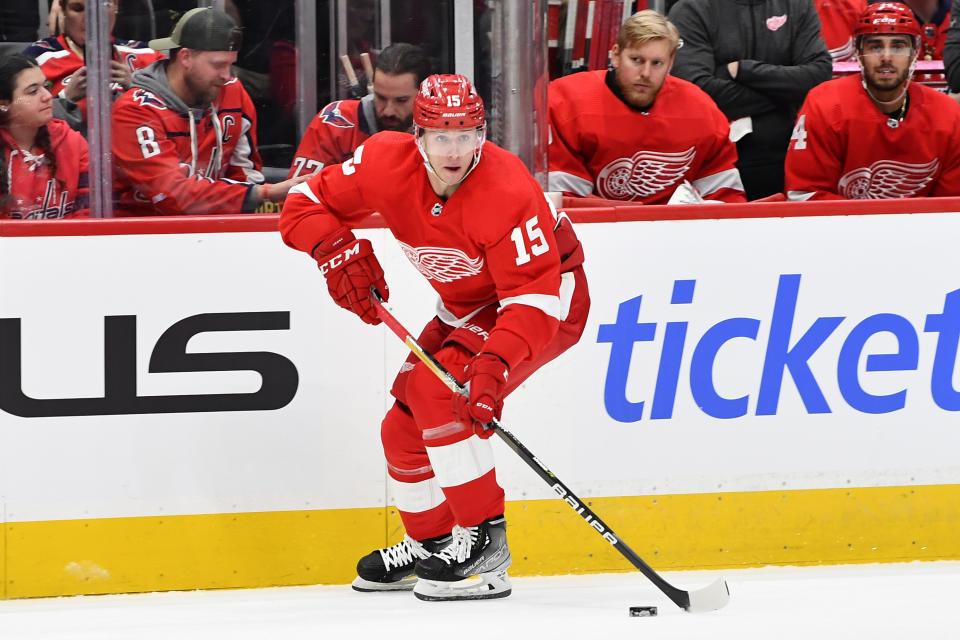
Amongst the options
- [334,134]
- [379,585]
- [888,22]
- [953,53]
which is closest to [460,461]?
[379,585]

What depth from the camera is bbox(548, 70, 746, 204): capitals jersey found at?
3.47 m

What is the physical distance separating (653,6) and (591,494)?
1.68 meters

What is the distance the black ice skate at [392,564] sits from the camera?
9.98ft

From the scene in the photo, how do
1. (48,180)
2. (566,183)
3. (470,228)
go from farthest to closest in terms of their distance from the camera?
(566,183)
(48,180)
(470,228)

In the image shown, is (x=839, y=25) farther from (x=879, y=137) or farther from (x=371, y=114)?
(x=371, y=114)

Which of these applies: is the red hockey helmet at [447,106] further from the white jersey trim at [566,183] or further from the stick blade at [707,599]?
the stick blade at [707,599]

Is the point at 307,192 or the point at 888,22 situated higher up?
the point at 888,22

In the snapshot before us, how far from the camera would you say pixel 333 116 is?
121 inches

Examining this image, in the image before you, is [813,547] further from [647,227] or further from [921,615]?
[647,227]

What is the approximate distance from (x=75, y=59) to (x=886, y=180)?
212 cm

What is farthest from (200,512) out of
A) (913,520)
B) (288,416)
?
(913,520)

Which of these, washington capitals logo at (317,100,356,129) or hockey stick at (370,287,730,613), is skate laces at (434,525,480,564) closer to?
hockey stick at (370,287,730,613)

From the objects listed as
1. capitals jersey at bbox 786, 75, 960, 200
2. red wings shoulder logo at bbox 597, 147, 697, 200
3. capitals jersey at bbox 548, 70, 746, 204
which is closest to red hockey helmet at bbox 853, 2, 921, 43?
capitals jersey at bbox 786, 75, 960, 200

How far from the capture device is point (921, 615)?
9.20 feet
